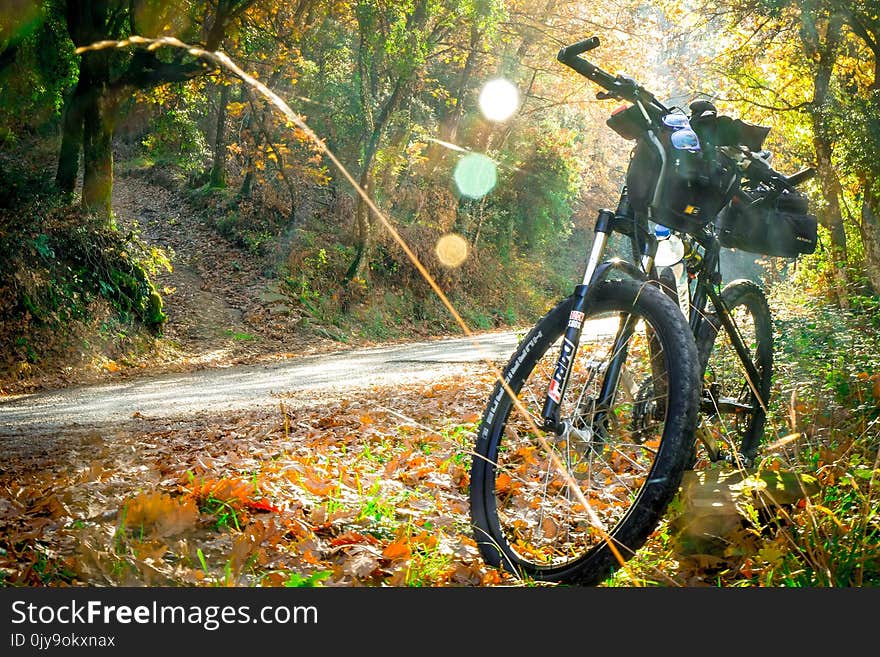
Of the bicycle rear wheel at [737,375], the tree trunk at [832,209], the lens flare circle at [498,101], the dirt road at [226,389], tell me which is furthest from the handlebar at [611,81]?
the lens flare circle at [498,101]

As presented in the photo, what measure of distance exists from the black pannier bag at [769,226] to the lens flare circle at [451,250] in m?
22.5

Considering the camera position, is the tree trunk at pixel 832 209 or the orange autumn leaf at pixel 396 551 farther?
the tree trunk at pixel 832 209

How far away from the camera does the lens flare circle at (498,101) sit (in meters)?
25.6

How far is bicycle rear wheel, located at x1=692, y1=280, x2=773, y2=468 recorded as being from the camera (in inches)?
148

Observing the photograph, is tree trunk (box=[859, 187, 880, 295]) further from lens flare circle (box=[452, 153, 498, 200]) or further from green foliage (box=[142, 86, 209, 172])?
lens flare circle (box=[452, 153, 498, 200])

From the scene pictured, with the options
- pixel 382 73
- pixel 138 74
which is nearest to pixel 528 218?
pixel 382 73

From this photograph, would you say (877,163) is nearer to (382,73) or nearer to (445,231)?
(382,73)

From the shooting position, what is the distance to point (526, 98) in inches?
1056

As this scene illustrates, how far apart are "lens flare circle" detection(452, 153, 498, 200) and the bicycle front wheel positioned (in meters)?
24.8

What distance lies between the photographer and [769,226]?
3822mm

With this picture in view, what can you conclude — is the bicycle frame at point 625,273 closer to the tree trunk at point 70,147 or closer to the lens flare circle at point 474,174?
the tree trunk at point 70,147

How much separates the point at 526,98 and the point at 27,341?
20.2 metres

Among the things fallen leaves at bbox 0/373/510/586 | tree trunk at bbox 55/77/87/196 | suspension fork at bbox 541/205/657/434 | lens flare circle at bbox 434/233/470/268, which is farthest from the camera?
lens flare circle at bbox 434/233/470/268

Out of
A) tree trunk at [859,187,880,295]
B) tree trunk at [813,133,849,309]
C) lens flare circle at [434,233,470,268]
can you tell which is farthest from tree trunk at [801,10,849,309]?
lens flare circle at [434,233,470,268]
